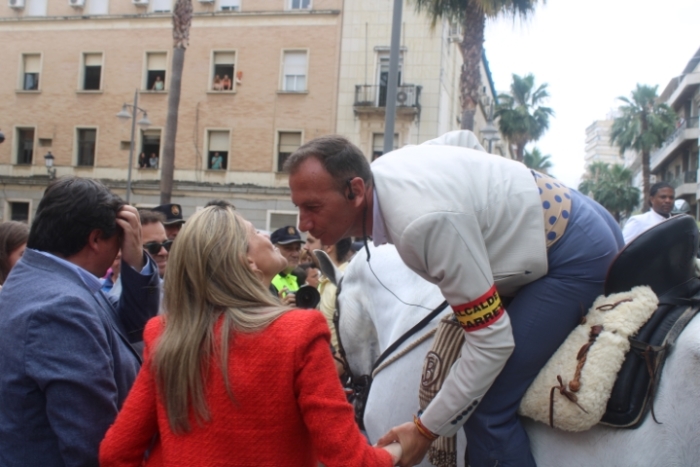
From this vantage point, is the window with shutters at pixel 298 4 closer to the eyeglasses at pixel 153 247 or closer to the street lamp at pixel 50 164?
the street lamp at pixel 50 164

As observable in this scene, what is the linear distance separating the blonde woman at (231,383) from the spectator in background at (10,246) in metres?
2.51

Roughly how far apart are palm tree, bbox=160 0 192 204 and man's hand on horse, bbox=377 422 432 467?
1606 centimetres

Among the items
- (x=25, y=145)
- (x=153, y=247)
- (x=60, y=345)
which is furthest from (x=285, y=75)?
(x=60, y=345)

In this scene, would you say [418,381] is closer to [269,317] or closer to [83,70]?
[269,317]

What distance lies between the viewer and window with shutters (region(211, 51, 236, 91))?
25938 millimetres

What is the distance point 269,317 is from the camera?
1.87 m

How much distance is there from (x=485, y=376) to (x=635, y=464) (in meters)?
0.56

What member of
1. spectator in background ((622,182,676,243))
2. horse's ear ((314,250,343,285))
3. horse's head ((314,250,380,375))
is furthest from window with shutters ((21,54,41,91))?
horse's head ((314,250,380,375))

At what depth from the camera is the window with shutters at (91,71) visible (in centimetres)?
2742

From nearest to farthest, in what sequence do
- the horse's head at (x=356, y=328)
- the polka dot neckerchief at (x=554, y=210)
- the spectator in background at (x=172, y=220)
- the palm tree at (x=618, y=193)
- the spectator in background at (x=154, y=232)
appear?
1. the polka dot neckerchief at (x=554, y=210)
2. the horse's head at (x=356, y=328)
3. the spectator in background at (x=154, y=232)
4. the spectator in background at (x=172, y=220)
5. the palm tree at (x=618, y=193)

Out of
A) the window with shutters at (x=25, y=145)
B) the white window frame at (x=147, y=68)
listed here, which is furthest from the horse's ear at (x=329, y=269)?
the window with shutters at (x=25, y=145)

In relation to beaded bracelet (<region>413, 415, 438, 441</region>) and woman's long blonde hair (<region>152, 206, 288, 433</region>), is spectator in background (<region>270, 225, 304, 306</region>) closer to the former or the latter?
beaded bracelet (<region>413, 415, 438, 441</region>)

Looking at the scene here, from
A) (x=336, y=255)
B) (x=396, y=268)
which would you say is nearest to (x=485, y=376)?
(x=396, y=268)

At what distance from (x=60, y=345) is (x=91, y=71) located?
2859 centimetres
